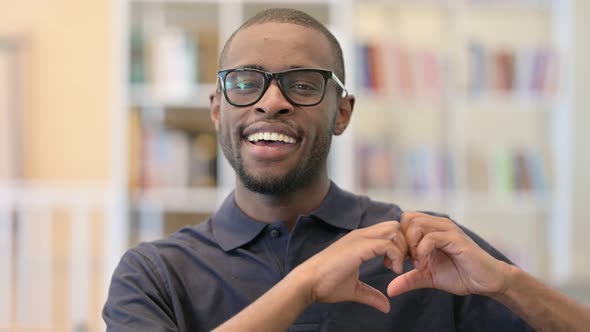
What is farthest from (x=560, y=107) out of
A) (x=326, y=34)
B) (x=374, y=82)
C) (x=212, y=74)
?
(x=326, y=34)

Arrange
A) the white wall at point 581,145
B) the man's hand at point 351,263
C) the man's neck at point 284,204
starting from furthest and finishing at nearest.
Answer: the white wall at point 581,145
the man's neck at point 284,204
the man's hand at point 351,263

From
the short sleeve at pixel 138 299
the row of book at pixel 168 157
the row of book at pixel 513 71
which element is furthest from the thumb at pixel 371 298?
the row of book at pixel 513 71

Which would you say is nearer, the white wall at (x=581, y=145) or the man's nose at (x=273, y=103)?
the man's nose at (x=273, y=103)

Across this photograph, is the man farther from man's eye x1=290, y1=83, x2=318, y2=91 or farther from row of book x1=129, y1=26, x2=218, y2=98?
row of book x1=129, y1=26, x2=218, y2=98

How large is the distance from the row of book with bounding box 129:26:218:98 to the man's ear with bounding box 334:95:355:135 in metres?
1.66

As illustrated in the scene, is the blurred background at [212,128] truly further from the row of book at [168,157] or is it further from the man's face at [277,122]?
the man's face at [277,122]

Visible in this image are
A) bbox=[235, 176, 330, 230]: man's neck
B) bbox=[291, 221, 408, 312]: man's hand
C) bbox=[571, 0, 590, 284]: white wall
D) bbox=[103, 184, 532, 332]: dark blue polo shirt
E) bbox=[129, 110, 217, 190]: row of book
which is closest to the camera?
bbox=[291, 221, 408, 312]: man's hand

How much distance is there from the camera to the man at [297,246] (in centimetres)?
119

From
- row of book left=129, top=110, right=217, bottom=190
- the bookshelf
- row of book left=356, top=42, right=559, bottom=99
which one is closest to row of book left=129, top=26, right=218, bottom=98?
the bookshelf

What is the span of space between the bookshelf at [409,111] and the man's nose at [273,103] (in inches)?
67.7

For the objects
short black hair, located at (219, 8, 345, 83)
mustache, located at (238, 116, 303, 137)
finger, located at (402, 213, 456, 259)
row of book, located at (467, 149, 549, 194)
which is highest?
short black hair, located at (219, 8, 345, 83)

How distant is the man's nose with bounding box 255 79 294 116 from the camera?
4.18 feet

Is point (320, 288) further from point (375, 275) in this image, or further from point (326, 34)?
point (326, 34)

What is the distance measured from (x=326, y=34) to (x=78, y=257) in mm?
2426
